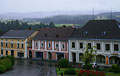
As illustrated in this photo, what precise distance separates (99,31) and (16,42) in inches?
1091

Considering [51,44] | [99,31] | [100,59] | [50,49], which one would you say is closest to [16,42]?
[50,49]

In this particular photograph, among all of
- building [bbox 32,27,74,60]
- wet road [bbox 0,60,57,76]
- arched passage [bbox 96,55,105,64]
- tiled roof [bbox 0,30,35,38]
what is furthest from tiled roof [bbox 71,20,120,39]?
tiled roof [bbox 0,30,35,38]

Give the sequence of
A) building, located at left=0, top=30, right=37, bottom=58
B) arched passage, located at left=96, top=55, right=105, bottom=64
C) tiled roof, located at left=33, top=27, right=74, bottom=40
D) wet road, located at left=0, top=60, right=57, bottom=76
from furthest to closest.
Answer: building, located at left=0, top=30, right=37, bottom=58 → tiled roof, located at left=33, top=27, right=74, bottom=40 → arched passage, located at left=96, top=55, right=105, bottom=64 → wet road, located at left=0, top=60, right=57, bottom=76

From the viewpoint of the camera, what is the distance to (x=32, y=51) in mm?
61094

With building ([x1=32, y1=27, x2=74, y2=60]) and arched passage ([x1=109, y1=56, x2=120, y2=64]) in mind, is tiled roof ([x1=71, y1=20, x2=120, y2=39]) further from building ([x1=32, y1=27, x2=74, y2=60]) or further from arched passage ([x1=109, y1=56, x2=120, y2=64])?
arched passage ([x1=109, y1=56, x2=120, y2=64])

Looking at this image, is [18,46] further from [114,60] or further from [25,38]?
[114,60]

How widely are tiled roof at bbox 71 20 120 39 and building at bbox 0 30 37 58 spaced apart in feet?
54.0

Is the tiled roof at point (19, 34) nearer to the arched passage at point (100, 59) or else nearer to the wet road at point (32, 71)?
the wet road at point (32, 71)

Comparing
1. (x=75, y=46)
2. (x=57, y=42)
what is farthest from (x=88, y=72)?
(x=57, y=42)

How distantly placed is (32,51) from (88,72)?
33625 millimetres

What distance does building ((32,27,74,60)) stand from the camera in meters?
54.5

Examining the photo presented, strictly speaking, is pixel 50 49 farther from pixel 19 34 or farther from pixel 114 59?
pixel 114 59

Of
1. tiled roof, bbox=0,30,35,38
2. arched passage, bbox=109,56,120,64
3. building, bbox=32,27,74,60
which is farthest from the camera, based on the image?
tiled roof, bbox=0,30,35,38

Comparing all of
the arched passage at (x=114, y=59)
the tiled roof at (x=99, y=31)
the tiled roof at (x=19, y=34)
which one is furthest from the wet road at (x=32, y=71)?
the tiled roof at (x=19, y=34)
